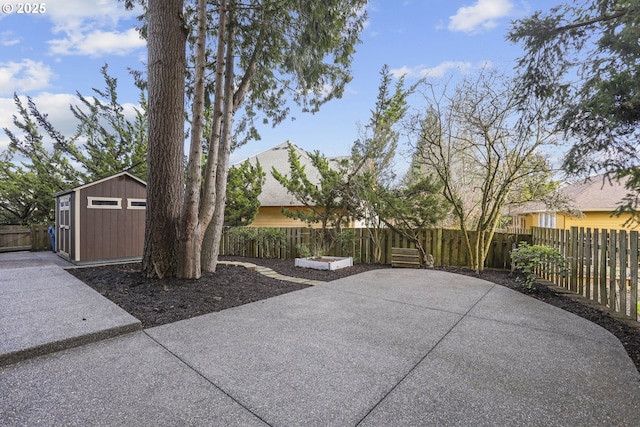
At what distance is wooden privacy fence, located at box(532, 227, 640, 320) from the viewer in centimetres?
379

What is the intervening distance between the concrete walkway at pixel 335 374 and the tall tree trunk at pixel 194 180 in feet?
6.13

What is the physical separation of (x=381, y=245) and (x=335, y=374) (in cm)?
642

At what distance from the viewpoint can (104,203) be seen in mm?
7660

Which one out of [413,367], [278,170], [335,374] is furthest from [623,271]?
[278,170]

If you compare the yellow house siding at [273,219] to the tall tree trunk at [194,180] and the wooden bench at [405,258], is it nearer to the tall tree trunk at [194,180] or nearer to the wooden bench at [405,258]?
the wooden bench at [405,258]

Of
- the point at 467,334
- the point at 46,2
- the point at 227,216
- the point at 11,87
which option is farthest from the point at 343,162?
the point at 11,87

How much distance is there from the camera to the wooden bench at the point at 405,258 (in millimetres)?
7676

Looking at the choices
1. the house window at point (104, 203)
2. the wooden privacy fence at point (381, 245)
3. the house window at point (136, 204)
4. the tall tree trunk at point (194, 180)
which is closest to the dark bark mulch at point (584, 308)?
the wooden privacy fence at point (381, 245)

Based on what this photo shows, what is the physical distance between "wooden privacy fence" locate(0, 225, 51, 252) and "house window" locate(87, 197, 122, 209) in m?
4.69

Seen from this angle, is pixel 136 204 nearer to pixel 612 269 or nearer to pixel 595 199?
pixel 612 269

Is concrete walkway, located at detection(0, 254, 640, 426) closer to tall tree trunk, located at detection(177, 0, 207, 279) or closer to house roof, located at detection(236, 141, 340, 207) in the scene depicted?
tall tree trunk, located at detection(177, 0, 207, 279)

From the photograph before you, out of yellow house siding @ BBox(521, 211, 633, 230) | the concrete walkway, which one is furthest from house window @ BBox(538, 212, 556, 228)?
the concrete walkway

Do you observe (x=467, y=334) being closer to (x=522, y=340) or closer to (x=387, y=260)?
(x=522, y=340)

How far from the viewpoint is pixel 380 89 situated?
7.88m
